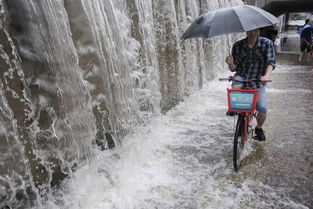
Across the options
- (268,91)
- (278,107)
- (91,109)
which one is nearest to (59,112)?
(91,109)

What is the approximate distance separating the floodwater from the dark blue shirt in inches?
52.7

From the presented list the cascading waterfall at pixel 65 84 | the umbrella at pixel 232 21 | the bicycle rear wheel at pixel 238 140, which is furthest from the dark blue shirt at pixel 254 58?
the cascading waterfall at pixel 65 84

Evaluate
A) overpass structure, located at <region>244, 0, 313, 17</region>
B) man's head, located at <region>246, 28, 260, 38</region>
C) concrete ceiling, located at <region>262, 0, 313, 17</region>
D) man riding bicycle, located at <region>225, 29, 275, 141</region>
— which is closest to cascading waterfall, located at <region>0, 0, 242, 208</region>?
man riding bicycle, located at <region>225, 29, 275, 141</region>

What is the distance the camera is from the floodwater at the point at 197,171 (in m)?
3.60

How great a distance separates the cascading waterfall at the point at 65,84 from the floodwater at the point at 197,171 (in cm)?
33

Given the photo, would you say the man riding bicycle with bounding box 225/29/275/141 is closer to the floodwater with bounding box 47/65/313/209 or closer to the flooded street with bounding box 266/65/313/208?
the flooded street with bounding box 266/65/313/208

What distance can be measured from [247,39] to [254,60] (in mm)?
359

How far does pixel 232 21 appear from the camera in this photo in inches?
168

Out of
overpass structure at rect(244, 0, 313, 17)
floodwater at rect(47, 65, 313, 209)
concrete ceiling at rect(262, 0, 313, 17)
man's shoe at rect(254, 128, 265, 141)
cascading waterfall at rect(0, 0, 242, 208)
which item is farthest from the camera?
concrete ceiling at rect(262, 0, 313, 17)

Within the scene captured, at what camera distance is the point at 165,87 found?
712 cm

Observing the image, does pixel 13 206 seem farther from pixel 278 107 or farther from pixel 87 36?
pixel 278 107

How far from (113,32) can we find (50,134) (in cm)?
195

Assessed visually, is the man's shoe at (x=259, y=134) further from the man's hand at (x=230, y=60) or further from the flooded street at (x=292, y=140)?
the man's hand at (x=230, y=60)

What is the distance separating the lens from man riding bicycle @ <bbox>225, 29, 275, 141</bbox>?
4.45m
